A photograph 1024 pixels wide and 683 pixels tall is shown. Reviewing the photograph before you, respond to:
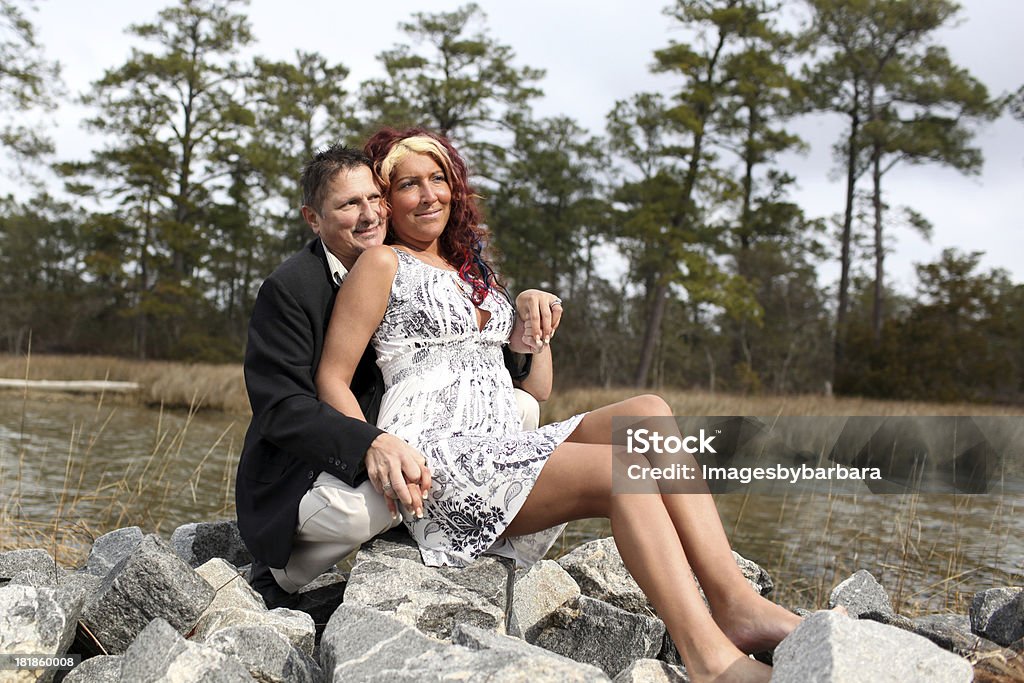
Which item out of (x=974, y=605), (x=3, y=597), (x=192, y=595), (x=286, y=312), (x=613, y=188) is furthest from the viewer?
(x=613, y=188)

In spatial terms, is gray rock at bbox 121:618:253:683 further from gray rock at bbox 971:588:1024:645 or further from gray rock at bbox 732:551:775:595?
gray rock at bbox 971:588:1024:645

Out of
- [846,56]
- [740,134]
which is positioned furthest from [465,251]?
[846,56]

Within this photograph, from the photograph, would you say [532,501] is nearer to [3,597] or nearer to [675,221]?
[3,597]

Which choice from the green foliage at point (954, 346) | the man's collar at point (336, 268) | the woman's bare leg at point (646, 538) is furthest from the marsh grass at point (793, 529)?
the green foliage at point (954, 346)

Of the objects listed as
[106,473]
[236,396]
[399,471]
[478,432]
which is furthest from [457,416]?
[236,396]

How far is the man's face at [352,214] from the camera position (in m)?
2.45

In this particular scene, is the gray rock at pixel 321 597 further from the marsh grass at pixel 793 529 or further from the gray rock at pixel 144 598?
the marsh grass at pixel 793 529

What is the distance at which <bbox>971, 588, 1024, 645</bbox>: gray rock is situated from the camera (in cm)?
233

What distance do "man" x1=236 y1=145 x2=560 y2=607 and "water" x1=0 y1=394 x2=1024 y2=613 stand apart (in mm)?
962

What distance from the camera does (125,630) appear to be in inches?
79.1

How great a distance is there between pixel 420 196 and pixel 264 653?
4.24 feet

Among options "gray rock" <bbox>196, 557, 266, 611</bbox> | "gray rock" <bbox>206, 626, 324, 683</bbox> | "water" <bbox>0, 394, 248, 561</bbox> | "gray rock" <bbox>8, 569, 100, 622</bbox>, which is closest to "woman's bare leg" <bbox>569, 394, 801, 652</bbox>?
"gray rock" <bbox>206, 626, 324, 683</bbox>

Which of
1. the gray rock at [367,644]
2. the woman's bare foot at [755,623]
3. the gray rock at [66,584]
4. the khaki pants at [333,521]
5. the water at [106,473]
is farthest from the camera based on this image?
the water at [106,473]

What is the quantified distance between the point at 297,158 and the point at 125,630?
905 inches
